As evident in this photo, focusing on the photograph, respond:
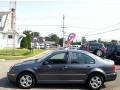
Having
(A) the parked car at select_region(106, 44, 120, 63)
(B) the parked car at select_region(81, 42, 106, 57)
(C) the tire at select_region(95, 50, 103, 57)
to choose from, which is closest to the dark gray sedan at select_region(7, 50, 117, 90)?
(A) the parked car at select_region(106, 44, 120, 63)

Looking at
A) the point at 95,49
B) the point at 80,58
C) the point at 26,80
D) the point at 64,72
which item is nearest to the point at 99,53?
the point at 95,49

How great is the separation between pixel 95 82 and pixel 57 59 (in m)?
1.71

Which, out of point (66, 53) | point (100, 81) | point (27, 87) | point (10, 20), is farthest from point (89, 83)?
point (10, 20)

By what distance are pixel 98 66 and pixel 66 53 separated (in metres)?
1.34

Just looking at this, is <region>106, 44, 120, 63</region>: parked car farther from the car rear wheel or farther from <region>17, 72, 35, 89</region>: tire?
<region>17, 72, 35, 89</region>: tire

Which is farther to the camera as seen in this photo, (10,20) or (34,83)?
(10,20)

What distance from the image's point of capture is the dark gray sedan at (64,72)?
1165cm

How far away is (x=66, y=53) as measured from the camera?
1188 centimetres

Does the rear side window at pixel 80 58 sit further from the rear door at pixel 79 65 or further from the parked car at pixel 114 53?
the parked car at pixel 114 53

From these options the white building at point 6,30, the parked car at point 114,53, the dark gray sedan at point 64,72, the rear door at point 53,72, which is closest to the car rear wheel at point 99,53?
the parked car at point 114,53

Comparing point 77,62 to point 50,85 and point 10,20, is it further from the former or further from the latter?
point 10,20

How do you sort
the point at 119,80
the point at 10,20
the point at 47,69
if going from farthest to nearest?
the point at 10,20 < the point at 119,80 < the point at 47,69

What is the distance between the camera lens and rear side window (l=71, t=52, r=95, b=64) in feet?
38.8

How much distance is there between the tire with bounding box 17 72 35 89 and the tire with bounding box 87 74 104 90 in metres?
2.19
